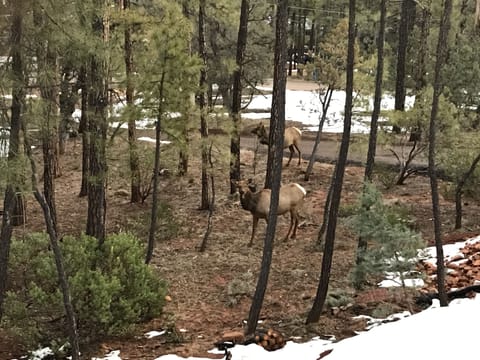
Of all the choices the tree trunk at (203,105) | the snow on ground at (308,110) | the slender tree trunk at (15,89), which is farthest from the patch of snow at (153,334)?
the snow on ground at (308,110)

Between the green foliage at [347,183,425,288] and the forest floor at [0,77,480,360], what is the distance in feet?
3.10

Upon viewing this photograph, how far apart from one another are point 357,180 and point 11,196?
39.5 feet

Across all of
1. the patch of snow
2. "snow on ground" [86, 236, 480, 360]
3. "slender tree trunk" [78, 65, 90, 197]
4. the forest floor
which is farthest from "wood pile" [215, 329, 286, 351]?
"slender tree trunk" [78, 65, 90, 197]

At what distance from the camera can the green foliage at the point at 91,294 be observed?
8.67 m

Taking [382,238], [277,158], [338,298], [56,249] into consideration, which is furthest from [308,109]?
[56,249]

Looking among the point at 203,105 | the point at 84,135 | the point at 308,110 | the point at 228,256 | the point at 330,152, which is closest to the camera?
the point at 84,135

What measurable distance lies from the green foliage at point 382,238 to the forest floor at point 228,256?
95 centimetres

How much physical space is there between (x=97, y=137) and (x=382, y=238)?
5.17 m

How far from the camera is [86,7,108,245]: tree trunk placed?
9273 millimetres

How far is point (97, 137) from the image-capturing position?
32.9ft

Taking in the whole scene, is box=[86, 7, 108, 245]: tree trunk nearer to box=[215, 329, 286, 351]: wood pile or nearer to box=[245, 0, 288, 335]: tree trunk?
box=[245, 0, 288, 335]: tree trunk

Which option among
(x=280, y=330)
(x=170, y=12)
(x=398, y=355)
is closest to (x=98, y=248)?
(x=280, y=330)

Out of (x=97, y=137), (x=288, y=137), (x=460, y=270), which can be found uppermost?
(x=97, y=137)

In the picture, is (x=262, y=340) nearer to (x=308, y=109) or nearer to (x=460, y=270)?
(x=460, y=270)
